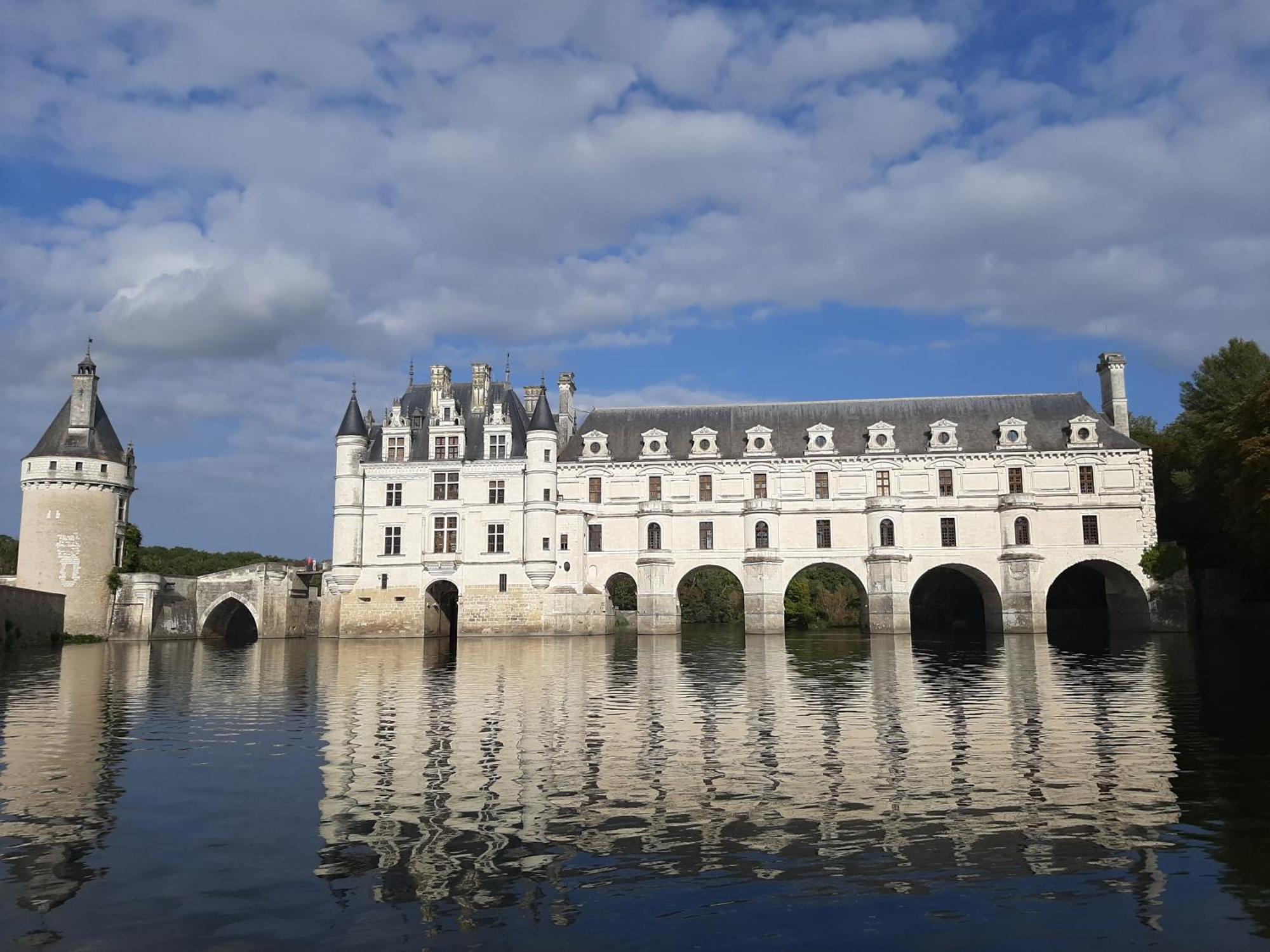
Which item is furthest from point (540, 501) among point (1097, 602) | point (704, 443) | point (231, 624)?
point (1097, 602)

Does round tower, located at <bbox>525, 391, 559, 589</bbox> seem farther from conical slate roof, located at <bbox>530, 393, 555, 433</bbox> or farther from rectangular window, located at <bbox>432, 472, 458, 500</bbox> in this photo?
rectangular window, located at <bbox>432, 472, 458, 500</bbox>

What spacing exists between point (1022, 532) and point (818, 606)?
17981 millimetres

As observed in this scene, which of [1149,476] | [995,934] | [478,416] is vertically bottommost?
[995,934]

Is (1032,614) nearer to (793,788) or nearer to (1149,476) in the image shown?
(1149,476)

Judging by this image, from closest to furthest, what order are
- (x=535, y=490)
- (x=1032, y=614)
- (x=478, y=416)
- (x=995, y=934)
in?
1. (x=995, y=934)
2. (x=1032, y=614)
3. (x=535, y=490)
4. (x=478, y=416)

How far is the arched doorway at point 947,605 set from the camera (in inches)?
2328

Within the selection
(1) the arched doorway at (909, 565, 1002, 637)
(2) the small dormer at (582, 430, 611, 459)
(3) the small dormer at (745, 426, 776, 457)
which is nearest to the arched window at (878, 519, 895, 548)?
(1) the arched doorway at (909, 565, 1002, 637)

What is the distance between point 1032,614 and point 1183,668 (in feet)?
74.6

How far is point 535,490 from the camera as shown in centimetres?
5212

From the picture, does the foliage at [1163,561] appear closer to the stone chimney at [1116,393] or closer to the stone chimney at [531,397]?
the stone chimney at [1116,393]

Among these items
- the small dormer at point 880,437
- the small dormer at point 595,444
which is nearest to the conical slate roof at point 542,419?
the small dormer at point 595,444

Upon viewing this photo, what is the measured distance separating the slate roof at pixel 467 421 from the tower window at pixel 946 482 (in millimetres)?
22396

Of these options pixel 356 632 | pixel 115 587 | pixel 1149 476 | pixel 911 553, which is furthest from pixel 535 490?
pixel 1149 476

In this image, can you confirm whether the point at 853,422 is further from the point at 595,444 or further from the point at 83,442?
the point at 83,442
